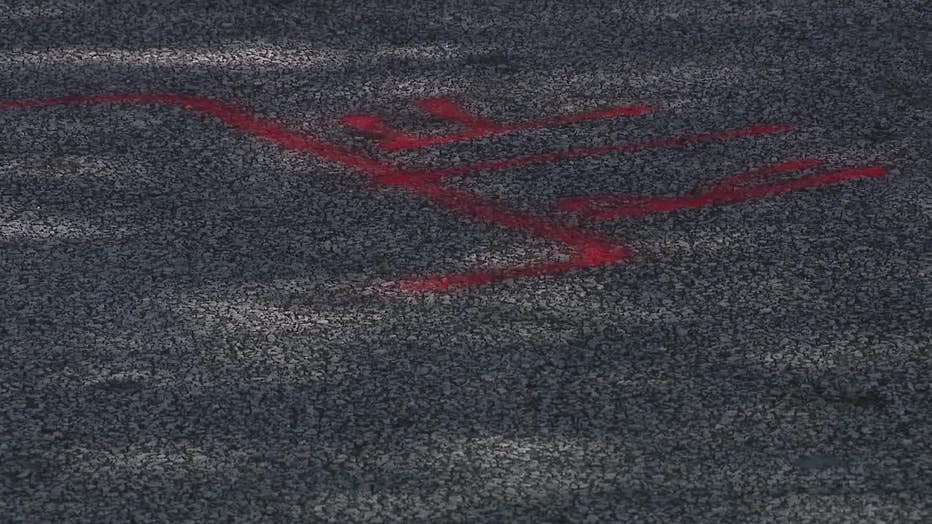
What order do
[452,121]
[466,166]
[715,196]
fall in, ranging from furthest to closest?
[452,121]
[466,166]
[715,196]

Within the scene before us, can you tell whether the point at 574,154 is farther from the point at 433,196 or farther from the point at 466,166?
the point at 433,196

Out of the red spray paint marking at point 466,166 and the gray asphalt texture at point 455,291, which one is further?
the red spray paint marking at point 466,166

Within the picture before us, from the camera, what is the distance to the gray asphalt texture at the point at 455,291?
11.0 feet

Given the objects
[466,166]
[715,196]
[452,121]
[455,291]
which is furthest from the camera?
[452,121]

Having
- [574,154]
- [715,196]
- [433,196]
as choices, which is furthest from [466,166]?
[715,196]

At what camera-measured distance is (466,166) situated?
5012 millimetres

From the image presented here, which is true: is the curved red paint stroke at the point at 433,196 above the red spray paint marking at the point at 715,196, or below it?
below

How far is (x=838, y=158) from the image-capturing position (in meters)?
5.06

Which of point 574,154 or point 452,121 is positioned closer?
point 574,154

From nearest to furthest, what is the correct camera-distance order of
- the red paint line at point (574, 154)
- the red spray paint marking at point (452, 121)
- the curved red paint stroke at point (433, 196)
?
the curved red paint stroke at point (433, 196) < the red paint line at point (574, 154) < the red spray paint marking at point (452, 121)

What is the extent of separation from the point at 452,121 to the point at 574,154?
20.7 inches

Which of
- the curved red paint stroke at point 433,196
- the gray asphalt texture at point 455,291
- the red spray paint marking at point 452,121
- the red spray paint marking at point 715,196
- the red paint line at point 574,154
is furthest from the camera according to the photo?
the red spray paint marking at point 452,121

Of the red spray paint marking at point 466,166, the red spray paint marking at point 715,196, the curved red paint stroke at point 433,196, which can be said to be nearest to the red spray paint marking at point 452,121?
the red spray paint marking at point 466,166

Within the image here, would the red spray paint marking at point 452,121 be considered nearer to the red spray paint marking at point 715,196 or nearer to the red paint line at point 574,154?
the red paint line at point 574,154
